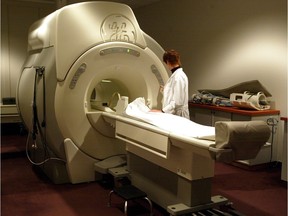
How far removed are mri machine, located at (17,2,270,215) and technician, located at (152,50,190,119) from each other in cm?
22

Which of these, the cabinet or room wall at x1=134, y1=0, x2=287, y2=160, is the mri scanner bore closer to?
the cabinet

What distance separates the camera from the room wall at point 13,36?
569 centimetres

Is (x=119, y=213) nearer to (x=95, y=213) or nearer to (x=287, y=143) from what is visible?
(x=95, y=213)

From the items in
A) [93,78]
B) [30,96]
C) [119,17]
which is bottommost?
[30,96]

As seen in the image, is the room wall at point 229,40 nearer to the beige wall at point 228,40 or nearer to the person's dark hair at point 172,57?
the beige wall at point 228,40

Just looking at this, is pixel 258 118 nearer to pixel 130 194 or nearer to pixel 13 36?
pixel 130 194

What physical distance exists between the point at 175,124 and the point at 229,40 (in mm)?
2659

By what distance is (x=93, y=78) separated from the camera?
3.06 m

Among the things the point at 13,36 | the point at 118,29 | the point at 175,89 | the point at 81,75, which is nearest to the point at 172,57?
the point at 175,89

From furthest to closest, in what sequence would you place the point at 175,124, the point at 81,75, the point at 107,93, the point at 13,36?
the point at 13,36 → the point at 107,93 → the point at 81,75 → the point at 175,124

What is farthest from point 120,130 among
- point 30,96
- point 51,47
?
point 30,96

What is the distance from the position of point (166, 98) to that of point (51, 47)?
1153 mm

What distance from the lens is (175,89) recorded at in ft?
9.35

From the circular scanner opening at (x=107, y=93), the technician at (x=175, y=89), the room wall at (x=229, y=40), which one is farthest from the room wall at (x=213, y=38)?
the circular scanner opening at (x=107, y=93)
